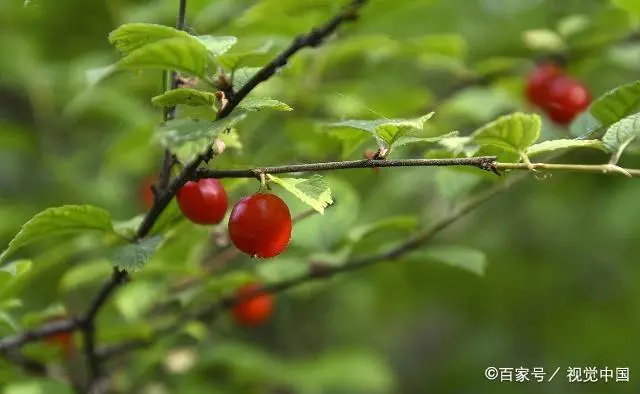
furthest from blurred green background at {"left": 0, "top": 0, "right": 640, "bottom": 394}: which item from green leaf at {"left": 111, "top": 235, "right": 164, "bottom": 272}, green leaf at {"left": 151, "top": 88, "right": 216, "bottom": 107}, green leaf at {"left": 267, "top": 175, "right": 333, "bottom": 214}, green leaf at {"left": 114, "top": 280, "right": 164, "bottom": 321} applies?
green leaf at {"left": 151, "top": 88, "right": 216, "bottom": 107}

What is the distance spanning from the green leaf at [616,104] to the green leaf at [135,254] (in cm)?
80

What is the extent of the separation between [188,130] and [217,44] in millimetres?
222

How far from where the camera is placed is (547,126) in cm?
223

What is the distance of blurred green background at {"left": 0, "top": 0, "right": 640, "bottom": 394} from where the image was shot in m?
2.01

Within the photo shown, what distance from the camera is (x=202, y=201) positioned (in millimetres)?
1343

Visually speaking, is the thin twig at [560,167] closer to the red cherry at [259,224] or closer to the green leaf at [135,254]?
the red cherry at [259,224]

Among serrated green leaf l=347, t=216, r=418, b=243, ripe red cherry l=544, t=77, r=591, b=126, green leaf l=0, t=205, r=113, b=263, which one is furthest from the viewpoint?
ripe red cherry l=544, t=77, r=591, b=126

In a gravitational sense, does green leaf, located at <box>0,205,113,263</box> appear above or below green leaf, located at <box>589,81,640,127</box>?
below

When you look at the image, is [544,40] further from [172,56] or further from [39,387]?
[39,387]

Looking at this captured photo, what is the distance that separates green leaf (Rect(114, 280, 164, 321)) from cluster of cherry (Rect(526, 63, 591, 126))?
1.16m

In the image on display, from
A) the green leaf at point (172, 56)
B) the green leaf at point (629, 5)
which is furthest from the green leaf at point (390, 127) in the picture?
the green leaf at point (629, 5)

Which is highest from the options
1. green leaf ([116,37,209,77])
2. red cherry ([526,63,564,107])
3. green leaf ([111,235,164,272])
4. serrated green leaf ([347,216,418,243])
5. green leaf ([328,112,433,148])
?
red cherry ([526,63,564,107])

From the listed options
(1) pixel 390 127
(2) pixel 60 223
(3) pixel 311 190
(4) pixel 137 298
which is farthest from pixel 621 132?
(4) pixel 137 298

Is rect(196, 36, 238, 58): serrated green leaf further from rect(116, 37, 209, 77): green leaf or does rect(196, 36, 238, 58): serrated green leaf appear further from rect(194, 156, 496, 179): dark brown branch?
rect(194, 156, 496, 179): dark brown branch
